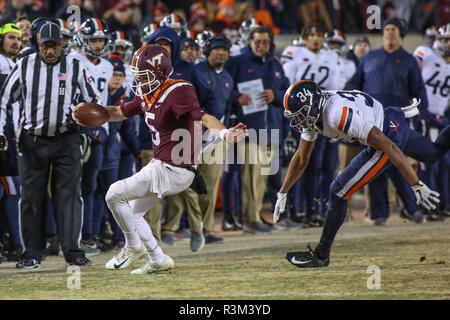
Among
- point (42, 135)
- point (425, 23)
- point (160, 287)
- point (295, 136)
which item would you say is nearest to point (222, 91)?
point (295, 136)

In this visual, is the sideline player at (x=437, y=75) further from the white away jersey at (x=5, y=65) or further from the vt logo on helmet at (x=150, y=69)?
the white away jersey at (x=5, y=65)

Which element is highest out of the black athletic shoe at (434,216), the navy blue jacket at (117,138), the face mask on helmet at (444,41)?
the face mask on helmet at (444,41)

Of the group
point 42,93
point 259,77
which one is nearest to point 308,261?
point 42,93

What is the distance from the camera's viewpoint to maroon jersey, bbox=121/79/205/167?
21.2 feet

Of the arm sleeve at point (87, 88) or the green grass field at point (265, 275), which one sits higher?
the arm sleeve at point (87, 88)

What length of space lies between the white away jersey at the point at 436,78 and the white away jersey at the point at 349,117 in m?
3.92

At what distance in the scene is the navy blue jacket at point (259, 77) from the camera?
9562 mm

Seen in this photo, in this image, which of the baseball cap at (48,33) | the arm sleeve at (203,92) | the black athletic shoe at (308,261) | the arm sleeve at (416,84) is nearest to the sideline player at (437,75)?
the arm sleeve at (416,84)

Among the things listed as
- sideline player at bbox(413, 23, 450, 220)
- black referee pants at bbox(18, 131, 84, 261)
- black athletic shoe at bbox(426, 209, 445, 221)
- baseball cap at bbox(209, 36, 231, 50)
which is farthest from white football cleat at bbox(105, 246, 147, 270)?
sideline player at bbox(413, 23, 450, 220)

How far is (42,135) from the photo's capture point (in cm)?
721

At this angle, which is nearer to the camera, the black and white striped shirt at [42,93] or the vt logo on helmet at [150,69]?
the vt logo on helmet at [150,69]

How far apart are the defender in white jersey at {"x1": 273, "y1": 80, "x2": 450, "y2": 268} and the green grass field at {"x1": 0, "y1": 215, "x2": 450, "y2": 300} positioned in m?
0.45

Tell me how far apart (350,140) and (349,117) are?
1.19 feet

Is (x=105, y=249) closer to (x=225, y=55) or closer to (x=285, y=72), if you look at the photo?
(x=225, y=55)
